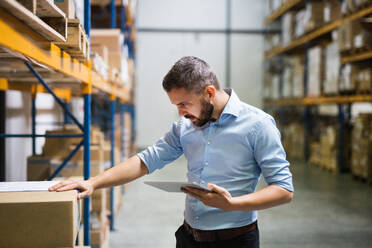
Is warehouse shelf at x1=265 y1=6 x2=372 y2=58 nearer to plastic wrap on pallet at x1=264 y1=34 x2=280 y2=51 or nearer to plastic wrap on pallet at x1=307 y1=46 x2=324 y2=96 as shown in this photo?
plastic wrap on pallet at x1=264 y1=34 x2=280 y2=51

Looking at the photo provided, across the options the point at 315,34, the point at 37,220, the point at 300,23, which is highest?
the point at 300,23

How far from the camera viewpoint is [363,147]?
7359 millimetres

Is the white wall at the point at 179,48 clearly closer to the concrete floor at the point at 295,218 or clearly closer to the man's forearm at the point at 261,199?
the concrete floor at the point at 295,218

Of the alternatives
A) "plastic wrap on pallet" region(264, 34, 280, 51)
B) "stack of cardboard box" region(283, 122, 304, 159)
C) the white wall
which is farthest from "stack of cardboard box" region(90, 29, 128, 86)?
"plastic wrap on pallet" region(264, 34, 280, 51)

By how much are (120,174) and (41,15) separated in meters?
0.92

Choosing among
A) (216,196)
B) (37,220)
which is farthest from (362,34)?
(37,220)

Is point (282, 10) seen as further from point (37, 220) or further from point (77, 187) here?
point (37, 220)

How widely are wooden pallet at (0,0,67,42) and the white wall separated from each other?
1145cm

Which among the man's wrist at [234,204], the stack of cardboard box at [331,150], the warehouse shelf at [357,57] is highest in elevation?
the warehouse shelf at [357,57]

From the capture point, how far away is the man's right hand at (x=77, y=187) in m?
1.82

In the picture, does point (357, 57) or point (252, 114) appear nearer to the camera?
point (252, 114)

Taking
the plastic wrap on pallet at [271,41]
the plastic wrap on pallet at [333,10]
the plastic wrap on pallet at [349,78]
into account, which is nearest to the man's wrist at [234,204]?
the plastic wrap on pallet at [349,78]

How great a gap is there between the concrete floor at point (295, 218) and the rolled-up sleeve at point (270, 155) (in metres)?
2.80

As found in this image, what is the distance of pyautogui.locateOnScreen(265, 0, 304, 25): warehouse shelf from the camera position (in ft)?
35.3
